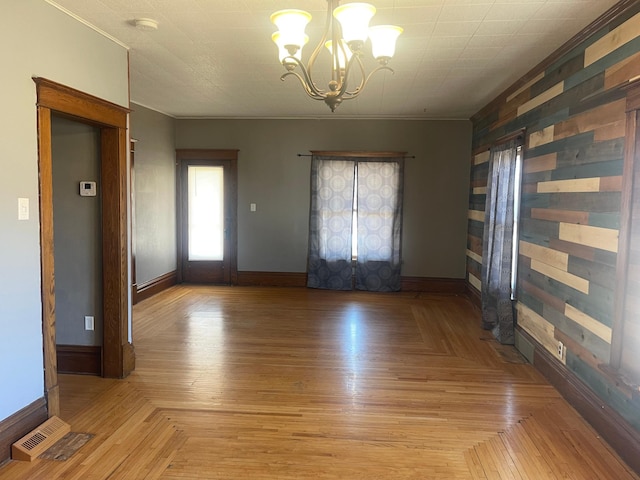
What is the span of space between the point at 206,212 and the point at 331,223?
6.57ft

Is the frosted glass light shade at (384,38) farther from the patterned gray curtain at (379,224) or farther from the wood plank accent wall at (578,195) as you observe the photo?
the patterned gray curtain at (379,224)

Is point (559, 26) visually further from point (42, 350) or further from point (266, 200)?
point (266, 200)

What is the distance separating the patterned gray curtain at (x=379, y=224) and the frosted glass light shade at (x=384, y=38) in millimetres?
4264

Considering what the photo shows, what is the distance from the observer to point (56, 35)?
8.89ft

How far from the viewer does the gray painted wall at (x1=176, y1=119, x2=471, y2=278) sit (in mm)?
6609

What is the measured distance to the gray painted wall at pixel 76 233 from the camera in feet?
11.1

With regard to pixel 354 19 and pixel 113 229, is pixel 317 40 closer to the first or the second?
pixel 354 19

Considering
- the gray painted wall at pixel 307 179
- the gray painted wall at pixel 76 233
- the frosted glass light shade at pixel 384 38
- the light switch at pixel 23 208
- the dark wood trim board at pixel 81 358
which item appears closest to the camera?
the frosted glass light shade at pixel 384 38

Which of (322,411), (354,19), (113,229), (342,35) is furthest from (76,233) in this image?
(354,19)

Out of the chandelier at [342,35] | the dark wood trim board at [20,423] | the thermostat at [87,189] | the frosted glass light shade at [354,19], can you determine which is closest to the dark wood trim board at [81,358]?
the dark wood trim board at [20,423]

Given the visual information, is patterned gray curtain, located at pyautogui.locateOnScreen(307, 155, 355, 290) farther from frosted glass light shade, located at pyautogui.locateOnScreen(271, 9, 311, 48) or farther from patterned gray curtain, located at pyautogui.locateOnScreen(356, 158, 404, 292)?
frosted glass light shade, located at pyautogui.locateOnScreen(271, 9, 311, 48)

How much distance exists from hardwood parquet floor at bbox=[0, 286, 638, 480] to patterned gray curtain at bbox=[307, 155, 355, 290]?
6.35 ft

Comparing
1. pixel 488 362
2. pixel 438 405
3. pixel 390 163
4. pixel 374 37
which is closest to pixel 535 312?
pixel 488 362

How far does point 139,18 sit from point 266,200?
4.13 metres
